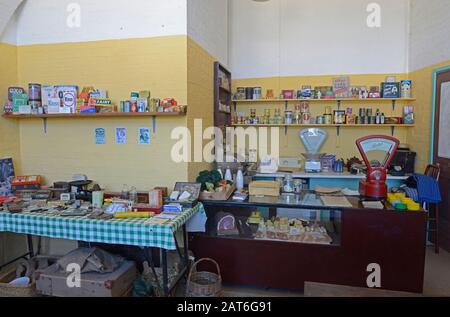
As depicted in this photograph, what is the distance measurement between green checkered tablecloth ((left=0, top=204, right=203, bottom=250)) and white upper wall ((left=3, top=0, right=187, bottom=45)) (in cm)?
177

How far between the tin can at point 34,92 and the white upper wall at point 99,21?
0.49 m

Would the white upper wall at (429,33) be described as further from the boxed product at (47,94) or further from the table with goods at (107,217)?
the boxed product at (47,94)

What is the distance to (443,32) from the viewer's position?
13.1 feet

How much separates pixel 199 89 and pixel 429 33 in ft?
11.0

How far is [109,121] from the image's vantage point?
3182mm

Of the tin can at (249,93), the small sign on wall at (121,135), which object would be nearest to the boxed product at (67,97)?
the small sign on wall at (121,135)

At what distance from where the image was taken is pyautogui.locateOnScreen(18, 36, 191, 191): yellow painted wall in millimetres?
3012

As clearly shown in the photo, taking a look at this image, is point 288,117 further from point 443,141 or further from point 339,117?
point 443,141

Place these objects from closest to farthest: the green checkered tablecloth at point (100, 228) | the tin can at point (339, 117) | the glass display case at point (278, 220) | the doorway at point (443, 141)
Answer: the green checkered tablecloth at point (100, 228) < the glass display case at point (278, 220) < the doorway at point (443, 141) < the tin can at point (339, 117)

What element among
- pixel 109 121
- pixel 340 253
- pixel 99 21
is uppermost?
pixel 99 21

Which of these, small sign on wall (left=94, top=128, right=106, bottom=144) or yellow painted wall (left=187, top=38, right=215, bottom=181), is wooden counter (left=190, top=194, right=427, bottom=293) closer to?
yellow painted wall (left=187, top=38, right=215, bottom=181)

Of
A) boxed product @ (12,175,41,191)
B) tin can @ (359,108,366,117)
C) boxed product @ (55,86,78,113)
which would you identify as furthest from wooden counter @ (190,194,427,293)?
tin can @ (359,108,366,117)

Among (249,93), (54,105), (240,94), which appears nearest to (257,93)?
(249,93)

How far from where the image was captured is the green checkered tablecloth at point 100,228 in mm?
2295
